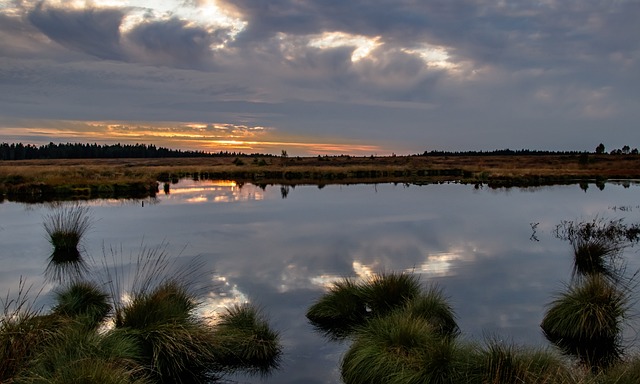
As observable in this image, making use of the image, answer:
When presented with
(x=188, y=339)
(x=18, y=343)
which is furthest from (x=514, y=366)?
(x=18, y=343)

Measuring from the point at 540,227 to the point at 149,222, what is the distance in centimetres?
1934

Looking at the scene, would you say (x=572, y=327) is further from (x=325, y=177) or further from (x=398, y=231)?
(x=325, y=177)

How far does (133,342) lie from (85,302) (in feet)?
11.0

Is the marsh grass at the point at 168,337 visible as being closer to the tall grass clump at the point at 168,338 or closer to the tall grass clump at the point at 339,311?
the tall grass clump at the point at 168,338

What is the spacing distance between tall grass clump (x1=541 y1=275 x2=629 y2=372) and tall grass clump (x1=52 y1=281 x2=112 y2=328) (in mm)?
8514

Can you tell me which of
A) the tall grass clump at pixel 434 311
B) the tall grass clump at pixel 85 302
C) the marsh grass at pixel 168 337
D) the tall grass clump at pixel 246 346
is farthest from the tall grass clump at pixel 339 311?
Answer: the tall grass clump at pixel 85 302

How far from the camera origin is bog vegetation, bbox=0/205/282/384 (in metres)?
5.79

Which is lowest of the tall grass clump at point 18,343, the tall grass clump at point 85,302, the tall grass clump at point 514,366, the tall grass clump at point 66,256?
the tall grass clump at point 66,256

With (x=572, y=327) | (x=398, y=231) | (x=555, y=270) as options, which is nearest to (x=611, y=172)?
(x=398, y=231)

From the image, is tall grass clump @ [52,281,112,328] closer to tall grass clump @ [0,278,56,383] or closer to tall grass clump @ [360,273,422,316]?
tall grass clump @ [0,278,56,383]

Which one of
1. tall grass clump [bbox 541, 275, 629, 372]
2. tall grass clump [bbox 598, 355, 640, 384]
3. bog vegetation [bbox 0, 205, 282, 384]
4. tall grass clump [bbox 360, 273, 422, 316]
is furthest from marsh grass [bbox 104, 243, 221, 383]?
tall grass clump [bbox 541, 275, 629, 372]

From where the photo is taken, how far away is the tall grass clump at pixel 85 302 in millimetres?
9508

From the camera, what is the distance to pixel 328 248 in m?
18.6

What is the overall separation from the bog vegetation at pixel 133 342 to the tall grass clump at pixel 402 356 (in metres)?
1.65
